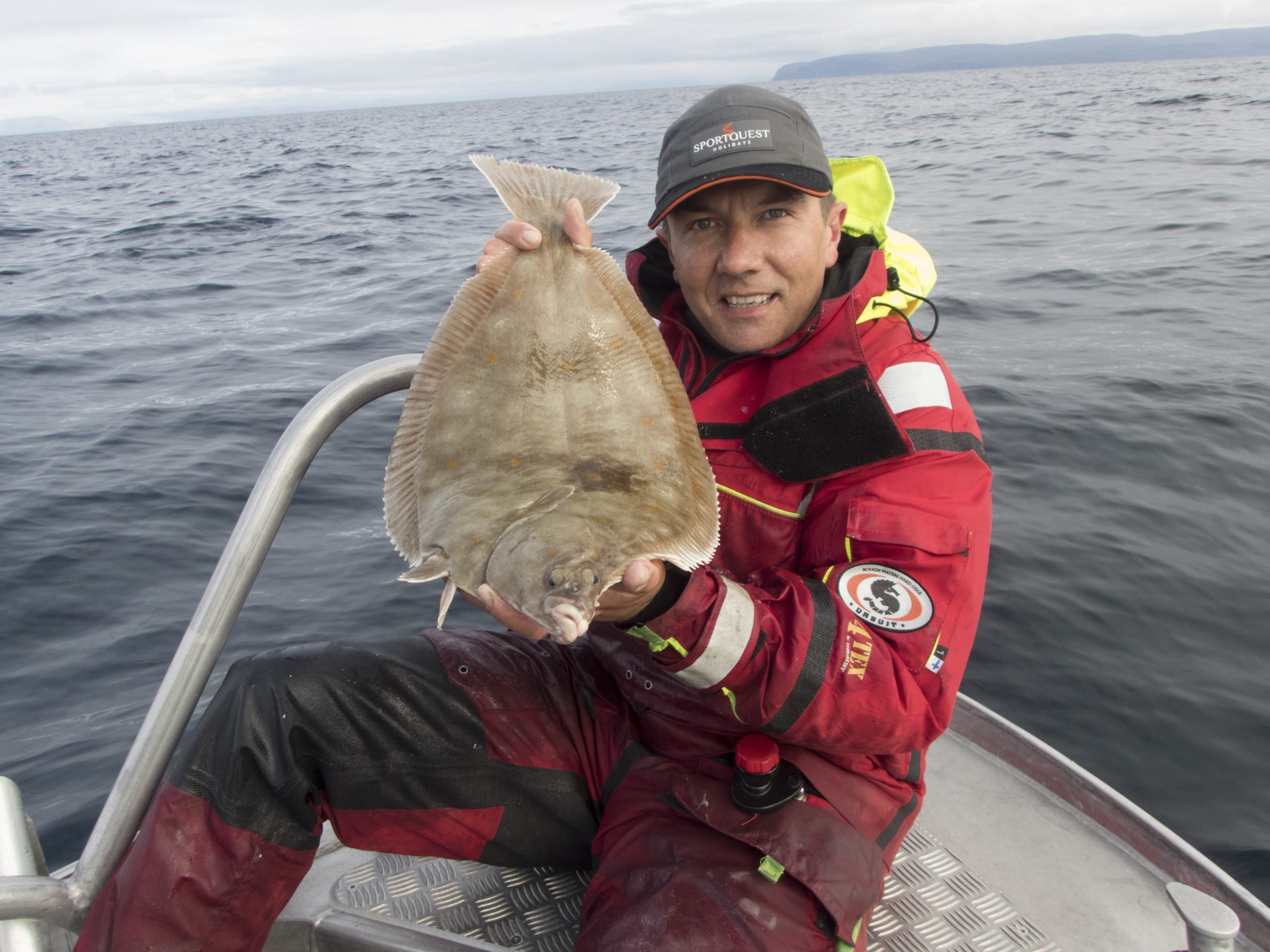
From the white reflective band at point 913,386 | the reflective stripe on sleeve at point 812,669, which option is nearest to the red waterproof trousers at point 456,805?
the reflective stripe on sleeve at point 812,669

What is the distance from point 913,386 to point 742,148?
878 millimetres

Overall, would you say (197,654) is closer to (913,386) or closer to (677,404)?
(677,404)

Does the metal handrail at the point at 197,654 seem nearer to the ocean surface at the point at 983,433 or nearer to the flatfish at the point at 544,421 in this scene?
the flatfish at the point at 544,421

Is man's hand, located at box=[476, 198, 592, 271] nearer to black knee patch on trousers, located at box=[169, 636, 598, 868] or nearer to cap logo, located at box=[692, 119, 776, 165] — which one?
cap logo, located at box=[692, 119, 776, 165]

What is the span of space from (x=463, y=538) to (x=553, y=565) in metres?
0.28

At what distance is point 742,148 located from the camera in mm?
2666

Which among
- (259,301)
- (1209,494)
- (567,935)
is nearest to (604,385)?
(567,935)

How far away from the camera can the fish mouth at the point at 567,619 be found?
1.63m

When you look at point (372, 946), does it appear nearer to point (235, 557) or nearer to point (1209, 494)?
point (235, 557)

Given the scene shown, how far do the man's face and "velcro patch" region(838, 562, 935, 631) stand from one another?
0.90m

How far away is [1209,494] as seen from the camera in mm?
6648

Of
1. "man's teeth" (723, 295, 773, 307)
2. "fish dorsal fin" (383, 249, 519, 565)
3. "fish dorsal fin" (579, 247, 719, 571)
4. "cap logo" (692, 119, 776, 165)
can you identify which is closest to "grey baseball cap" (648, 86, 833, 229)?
"cap logo" (692, 119, 776, 165)

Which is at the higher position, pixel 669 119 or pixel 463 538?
pixel 463 538

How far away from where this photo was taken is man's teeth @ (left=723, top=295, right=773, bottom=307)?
2.82 m
